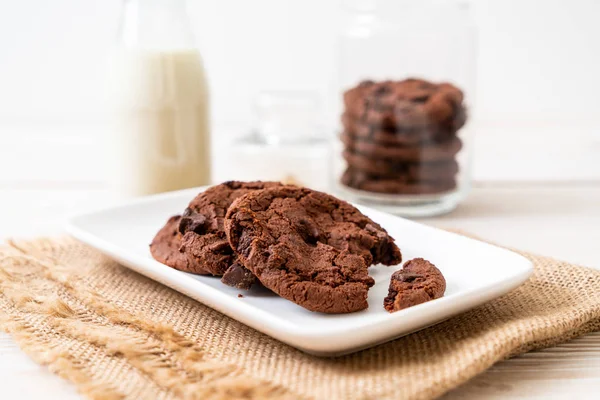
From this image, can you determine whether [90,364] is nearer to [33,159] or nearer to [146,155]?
[146,155]

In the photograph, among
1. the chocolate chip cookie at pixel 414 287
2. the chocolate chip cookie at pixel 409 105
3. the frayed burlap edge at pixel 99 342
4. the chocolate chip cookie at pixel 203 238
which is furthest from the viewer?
the chocolate chip cookie at pixel 409 105

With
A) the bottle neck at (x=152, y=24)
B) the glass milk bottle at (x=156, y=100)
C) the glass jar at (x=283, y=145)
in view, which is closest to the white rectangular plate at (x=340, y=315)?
the glass milk bottle at (x=156, y=100)

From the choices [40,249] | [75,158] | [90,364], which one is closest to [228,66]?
[75,158]

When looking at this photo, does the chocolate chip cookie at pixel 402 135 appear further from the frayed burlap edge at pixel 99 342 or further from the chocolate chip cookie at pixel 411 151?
the frayed burlap edge at pixel 99 342

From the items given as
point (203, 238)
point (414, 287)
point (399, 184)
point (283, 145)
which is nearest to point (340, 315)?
point (414, 287)

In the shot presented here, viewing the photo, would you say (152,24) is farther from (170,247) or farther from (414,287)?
(414,287)
